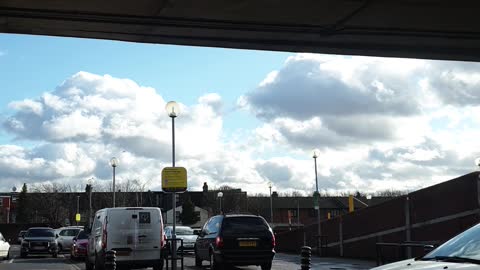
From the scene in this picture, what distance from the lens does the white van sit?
18.0m

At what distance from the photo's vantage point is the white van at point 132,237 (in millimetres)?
17953

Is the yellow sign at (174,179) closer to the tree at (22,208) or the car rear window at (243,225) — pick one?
Answer: the car rear window at (243,225)

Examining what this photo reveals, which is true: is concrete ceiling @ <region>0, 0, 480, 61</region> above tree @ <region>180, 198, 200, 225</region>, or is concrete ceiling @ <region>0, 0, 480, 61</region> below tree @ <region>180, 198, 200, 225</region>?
above

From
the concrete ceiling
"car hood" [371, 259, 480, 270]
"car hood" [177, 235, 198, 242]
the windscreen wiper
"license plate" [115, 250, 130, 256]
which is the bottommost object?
"car hood" [177, 235, 198, 242]

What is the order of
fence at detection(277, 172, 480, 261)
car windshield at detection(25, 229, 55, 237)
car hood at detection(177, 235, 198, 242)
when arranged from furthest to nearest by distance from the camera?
1. car windshield at detection(25, 229, 55, 237)
2. car hood at detection(177, 235, 198, 242)
3. fence at detection(277, 172, 480, 261)

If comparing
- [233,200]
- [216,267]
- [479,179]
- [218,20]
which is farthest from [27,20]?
[233,200]

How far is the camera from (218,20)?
11961 mm

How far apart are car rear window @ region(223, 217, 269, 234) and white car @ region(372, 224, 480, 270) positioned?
1175 centimetres

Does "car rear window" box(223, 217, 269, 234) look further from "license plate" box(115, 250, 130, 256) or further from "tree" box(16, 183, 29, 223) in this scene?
"tree" box(16, 183, 29, 223)

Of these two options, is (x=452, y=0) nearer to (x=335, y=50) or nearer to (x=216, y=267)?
(x=335, y=50)

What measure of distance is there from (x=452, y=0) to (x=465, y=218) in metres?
8.76

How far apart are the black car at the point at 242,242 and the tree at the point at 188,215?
7747 cm

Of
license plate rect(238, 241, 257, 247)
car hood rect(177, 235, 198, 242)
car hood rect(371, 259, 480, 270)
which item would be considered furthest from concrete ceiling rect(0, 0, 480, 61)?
car hood rect(177, 235, 198, 242)

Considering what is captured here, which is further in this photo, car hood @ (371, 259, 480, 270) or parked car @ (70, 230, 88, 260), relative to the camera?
parked car @ (70, 230, 88, 260)
